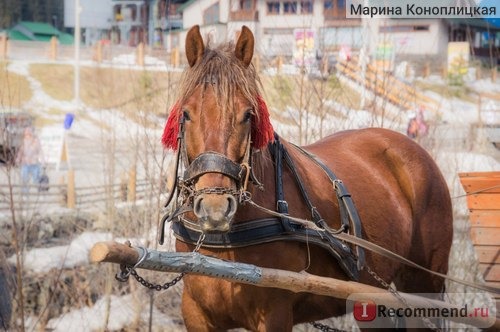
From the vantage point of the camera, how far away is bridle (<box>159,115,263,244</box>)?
138 inches

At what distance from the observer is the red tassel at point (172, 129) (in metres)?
3.89

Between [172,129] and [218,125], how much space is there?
0.39 meters

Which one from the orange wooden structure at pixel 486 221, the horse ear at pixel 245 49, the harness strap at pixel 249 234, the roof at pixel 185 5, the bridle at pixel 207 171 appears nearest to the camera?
the bridle at pixel 207 171

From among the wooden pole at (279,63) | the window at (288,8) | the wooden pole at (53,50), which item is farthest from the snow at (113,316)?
the wooden pole at (53,50)

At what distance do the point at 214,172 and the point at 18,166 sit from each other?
5.99 metres

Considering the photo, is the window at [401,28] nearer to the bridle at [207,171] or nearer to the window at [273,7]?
the window at [273,7]

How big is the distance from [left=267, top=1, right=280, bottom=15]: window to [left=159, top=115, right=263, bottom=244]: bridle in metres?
7.39

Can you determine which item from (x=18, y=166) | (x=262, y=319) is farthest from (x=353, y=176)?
(x=18, y=166)

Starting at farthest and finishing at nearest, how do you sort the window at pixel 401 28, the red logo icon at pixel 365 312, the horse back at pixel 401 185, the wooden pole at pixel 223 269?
the window at pixel 401 28 < the horse back at pixel 401 185 < the red logo icon at pixel 365 312 < the wooden pole at pixel 223 269

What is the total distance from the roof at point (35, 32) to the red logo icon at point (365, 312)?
4400 cm

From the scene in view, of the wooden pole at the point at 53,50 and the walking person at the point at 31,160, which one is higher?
the wooden pole at the point at 53,50

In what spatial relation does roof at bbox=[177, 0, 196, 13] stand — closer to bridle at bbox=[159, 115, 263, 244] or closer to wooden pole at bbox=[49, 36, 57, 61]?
bridle at bbox=[159, 115, 263, 244]

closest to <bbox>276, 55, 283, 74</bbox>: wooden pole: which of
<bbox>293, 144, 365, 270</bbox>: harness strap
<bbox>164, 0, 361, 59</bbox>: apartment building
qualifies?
<bbox>164, 0, 361, 59</bbox>: apartment building

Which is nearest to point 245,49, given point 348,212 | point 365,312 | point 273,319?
point 348,212
